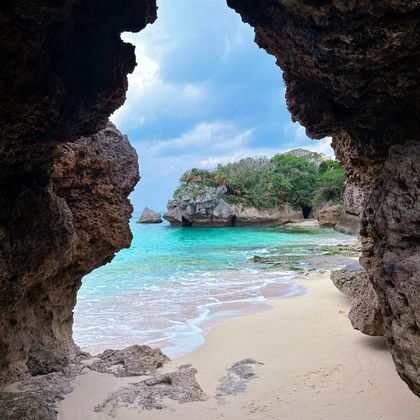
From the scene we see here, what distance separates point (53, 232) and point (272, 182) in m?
39.9

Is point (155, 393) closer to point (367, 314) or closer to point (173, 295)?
point (367, 314)

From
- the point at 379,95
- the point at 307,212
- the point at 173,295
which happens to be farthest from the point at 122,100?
the point at 307,212

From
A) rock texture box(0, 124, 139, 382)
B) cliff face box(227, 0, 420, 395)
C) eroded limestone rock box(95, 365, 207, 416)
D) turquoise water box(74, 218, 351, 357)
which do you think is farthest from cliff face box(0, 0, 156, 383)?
turquoise water box(74, 218, 351, 357)

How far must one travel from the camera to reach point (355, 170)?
4.89 m

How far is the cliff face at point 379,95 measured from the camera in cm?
271

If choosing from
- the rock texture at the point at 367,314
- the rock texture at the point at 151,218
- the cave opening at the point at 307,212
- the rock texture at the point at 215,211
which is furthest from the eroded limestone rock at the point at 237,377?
the rock texture at the point at 151,218

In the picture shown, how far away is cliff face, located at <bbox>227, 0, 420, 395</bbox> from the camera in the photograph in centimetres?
271

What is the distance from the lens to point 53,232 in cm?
418

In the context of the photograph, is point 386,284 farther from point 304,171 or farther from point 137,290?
point 304,171

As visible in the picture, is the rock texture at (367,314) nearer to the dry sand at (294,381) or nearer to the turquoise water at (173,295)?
the dry sand at (294,381)

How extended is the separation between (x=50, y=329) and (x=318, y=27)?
186 inches

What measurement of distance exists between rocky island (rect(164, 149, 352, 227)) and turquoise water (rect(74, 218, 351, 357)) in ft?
65.9

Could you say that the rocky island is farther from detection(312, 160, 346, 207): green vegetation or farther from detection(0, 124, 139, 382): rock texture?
detection(0, 124, 139, 382): rock texture

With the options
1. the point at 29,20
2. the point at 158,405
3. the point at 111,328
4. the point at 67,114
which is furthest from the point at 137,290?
the point at 29,20
